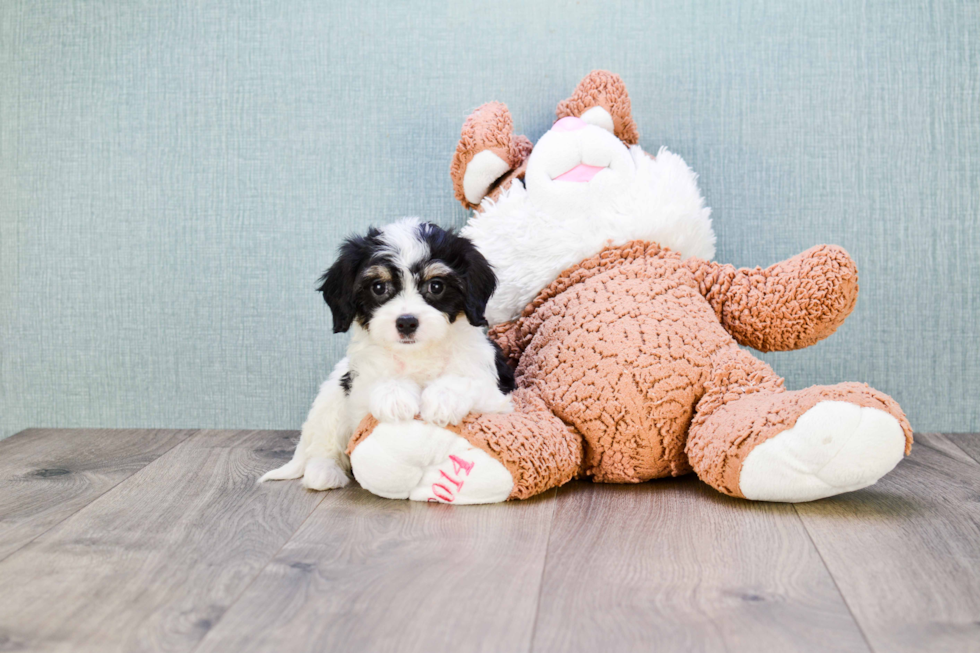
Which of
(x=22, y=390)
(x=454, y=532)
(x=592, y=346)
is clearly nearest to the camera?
(x=454, y=532)

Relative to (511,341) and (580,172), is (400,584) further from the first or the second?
(580,172)

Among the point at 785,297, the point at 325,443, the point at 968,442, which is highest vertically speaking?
the point at 785,297

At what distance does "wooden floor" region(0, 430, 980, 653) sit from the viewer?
1.09 meters

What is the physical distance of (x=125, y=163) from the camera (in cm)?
241

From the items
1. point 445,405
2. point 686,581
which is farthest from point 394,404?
point 686,581

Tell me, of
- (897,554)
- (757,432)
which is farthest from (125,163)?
(897,554)

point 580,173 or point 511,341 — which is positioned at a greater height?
point 580,173

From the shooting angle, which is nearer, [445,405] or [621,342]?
[445,405]

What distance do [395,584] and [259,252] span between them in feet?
4.66

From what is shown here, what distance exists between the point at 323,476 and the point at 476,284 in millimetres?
564

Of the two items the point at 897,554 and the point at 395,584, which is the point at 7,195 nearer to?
the point at 395,584

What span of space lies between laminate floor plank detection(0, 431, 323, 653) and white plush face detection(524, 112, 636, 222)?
925 mm

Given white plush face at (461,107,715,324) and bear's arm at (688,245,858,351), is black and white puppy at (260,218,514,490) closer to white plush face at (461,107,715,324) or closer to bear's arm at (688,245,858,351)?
white plush face at (461,107,715,324)

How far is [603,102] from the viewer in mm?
2094
